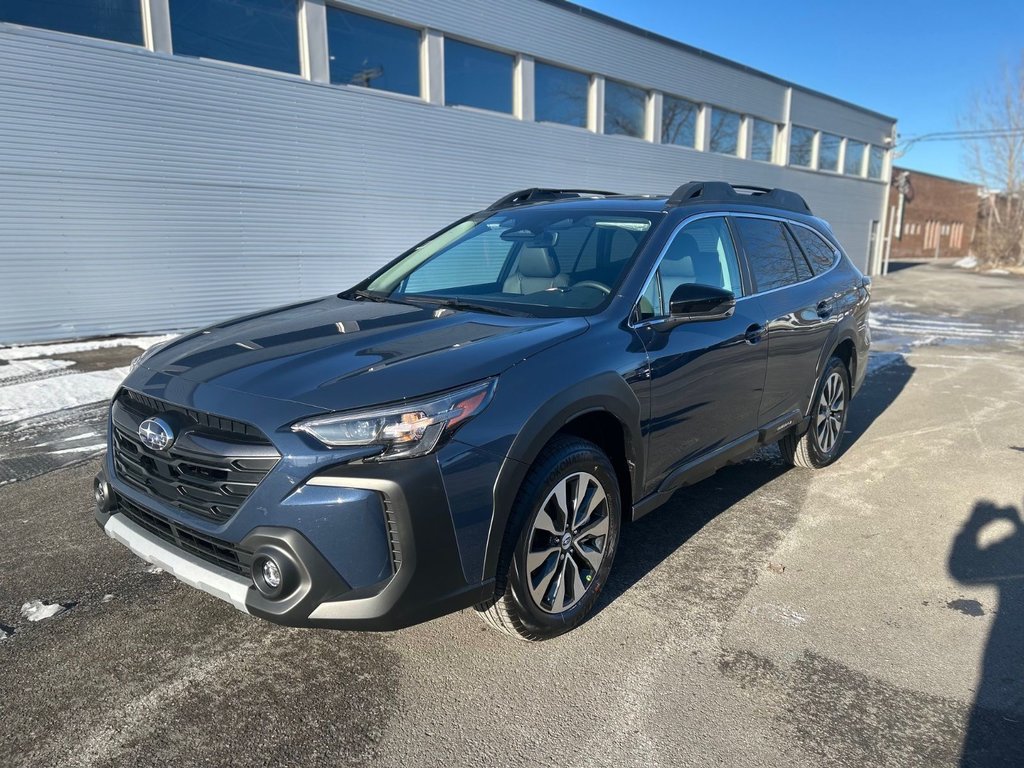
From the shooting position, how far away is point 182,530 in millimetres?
2506

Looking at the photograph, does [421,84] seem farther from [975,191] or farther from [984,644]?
[975,191]

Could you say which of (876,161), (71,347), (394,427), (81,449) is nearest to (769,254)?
(394,427)

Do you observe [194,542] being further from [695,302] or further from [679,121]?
[679,121]

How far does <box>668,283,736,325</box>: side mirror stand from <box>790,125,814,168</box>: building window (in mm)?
24390

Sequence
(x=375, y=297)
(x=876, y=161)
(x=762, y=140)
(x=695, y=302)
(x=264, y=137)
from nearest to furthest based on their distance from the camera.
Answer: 1. (x=695, y=302)
2. (x=375, y=297)
3. (x=264, y=137)
4. (x=762, y=140)
5. (x=876, y=161)

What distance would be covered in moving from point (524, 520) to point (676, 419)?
1098mm

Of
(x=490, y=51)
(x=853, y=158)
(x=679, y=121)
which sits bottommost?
(x=853, y=158)

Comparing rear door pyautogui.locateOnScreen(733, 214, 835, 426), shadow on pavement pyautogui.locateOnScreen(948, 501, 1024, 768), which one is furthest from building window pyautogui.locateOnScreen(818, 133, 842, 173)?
shadow on pavement pyautogui.locateOnScreen(948, 501, 1024, 768)

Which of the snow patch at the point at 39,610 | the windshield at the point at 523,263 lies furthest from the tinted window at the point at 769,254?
the snow patch at the point at 39,610

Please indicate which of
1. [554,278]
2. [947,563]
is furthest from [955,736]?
[554,278]

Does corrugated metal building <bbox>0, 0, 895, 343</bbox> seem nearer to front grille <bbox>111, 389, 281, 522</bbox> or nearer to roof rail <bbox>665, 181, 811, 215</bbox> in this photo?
front grille <bbox>111, 389, 281, 522</bbox>

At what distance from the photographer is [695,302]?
10.6 feet

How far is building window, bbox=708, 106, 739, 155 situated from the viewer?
21.4 meters

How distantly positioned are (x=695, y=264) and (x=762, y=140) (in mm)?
22458
